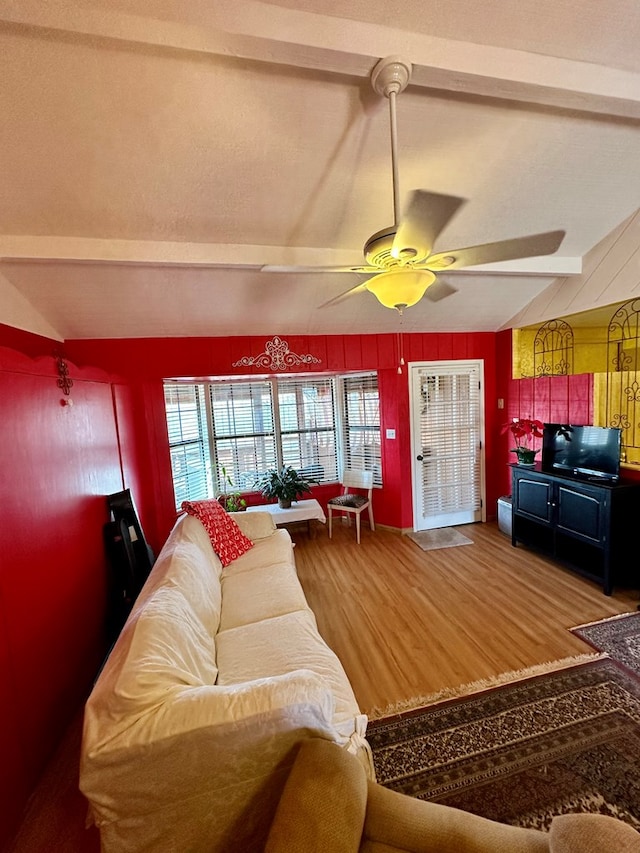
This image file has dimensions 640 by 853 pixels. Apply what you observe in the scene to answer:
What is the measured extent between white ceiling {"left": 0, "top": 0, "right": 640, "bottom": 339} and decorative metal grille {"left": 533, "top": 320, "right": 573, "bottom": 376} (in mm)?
1028

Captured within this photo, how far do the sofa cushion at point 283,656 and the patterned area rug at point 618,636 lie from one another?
1832mm

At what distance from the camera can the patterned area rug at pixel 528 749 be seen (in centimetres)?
147

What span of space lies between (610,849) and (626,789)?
1.13 metres

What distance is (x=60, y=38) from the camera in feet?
4.60

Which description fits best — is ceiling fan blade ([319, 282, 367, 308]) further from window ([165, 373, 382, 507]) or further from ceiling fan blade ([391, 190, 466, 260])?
window ([165, 373, 382, 507])

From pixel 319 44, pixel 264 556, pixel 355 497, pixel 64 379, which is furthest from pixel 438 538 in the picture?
pixel 319 44

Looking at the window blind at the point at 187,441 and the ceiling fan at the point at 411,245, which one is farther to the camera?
the window blind at the point at 187,441

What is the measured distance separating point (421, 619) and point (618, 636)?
50.5 inches

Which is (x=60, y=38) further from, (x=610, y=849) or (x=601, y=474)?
(x=601, y=474)

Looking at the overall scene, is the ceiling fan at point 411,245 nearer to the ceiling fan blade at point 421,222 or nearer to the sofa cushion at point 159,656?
the ceiling fan blade at point 421,222

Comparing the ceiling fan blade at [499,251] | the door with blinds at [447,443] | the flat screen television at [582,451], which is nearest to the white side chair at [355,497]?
the door with blinds at [447,443]

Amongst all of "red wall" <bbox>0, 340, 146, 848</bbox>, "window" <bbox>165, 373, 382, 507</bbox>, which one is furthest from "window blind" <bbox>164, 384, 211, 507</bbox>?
"red wall" <bbox>0, 340, 146, 848</bbox>

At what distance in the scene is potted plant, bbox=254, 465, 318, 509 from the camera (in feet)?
14.0

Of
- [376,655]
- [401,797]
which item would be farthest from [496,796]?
[376,655]
